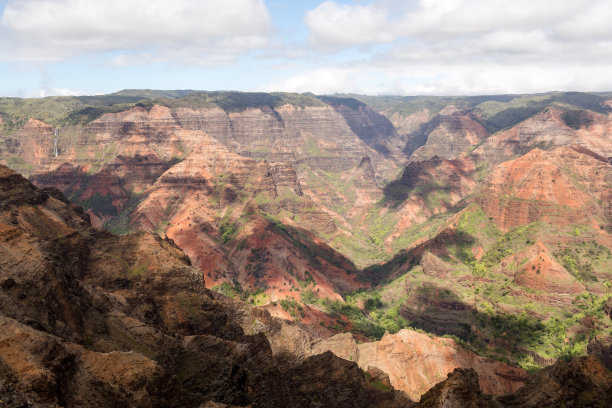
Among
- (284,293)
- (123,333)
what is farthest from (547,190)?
(123,333)

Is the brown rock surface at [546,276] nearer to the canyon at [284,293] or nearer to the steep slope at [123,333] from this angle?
the canyon at [284,293]

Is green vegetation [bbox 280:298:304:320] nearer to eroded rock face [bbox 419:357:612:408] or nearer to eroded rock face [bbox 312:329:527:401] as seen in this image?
eroded rock face [bbox 312:329:527:401]

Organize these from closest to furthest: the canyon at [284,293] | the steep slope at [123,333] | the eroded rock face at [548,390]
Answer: the steep slope at [123,333] → the eroded rock face at [548,390] → the canyon at [284,293]

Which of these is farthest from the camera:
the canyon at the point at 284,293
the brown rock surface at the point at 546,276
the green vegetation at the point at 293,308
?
the brown rock surface at the point at 546,276

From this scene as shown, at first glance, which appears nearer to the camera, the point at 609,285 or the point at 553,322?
the point at 553,322

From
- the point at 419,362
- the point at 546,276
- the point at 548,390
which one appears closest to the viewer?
the point at 548,390

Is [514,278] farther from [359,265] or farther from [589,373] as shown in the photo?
[589,373]

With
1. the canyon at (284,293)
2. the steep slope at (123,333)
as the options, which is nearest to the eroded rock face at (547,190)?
the canyon at (284,293)

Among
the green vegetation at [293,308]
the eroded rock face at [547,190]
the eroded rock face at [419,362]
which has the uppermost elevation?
the eroded rock face at [547,190]

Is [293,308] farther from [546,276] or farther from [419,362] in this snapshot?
[546,276]

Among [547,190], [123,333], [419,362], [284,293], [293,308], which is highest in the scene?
[123,333]

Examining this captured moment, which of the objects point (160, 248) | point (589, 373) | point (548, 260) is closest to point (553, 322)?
point (548, 260)
